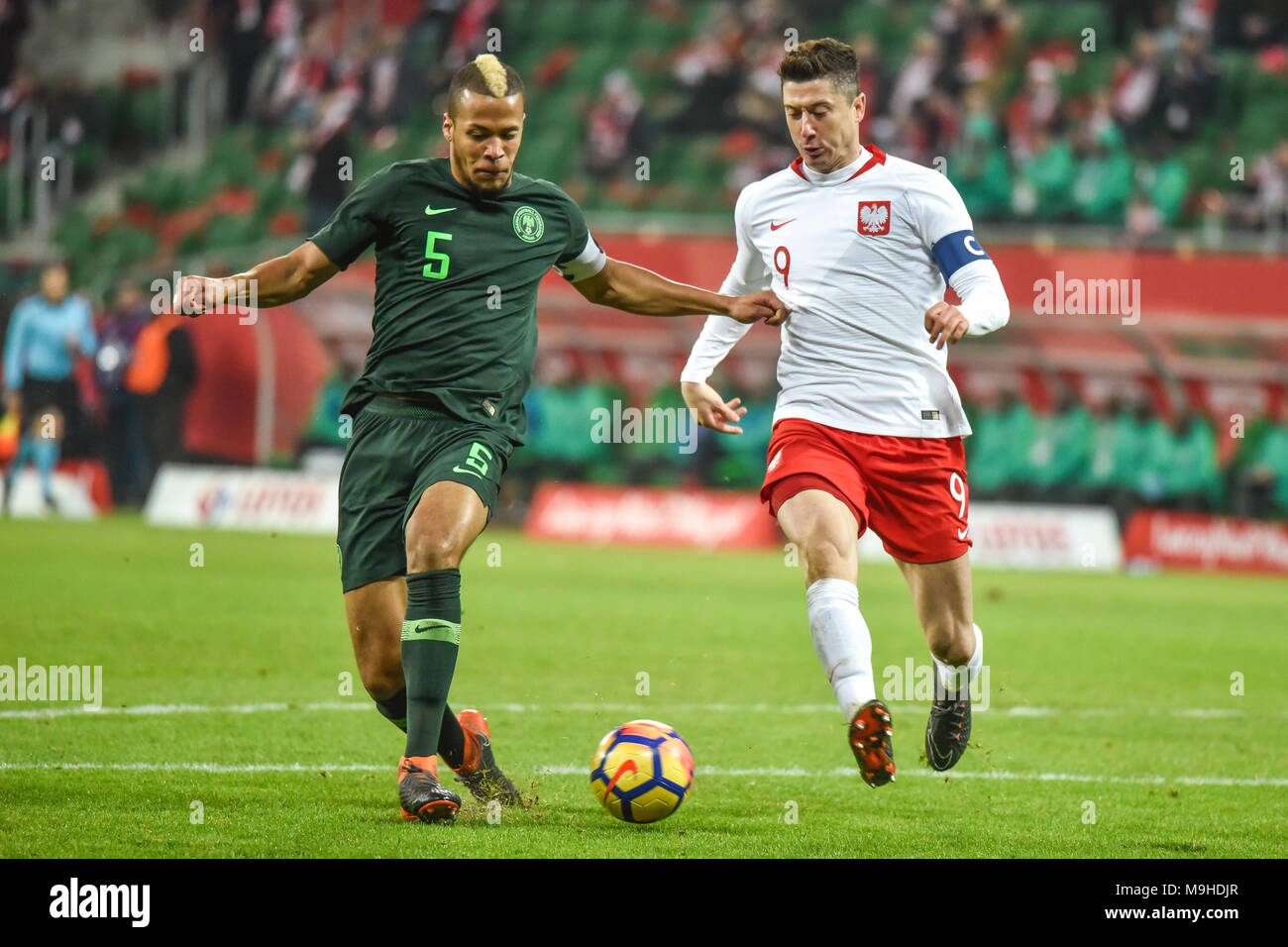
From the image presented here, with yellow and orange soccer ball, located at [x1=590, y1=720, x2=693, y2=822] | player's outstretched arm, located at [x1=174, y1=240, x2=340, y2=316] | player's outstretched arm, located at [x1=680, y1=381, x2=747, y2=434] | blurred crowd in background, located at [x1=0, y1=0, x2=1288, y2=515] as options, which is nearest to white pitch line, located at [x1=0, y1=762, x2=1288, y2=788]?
yellow and orange soccer ball, located at [x1=590, y1=720, x2=693, y2=822]

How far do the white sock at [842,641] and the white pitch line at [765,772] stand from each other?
1.32 m

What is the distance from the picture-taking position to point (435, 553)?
548 cm

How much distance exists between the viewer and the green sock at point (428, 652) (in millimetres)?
5484

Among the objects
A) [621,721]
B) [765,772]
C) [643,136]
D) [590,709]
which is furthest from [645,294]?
[643,136]

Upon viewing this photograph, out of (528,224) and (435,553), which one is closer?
(435,553)

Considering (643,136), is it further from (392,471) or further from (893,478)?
(392,471)

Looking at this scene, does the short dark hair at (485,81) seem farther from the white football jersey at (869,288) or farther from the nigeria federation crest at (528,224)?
the white football jersey at (869,288)

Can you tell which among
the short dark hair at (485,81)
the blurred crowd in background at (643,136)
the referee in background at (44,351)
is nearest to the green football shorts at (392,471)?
the short dark hair at (485,81)

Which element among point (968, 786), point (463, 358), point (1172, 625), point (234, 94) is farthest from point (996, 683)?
point (234, 94)

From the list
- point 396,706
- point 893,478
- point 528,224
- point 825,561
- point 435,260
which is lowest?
point 396,706

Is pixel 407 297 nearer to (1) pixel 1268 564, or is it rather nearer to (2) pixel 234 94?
(1) pixel 1268 564

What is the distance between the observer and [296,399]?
2048 cm

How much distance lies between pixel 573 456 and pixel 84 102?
1040 cm

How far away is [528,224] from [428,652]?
1585 mm
